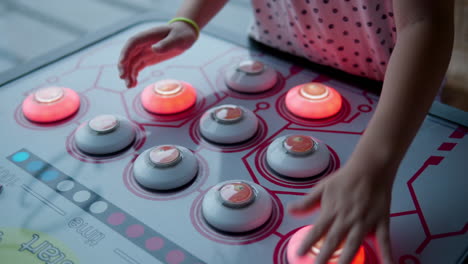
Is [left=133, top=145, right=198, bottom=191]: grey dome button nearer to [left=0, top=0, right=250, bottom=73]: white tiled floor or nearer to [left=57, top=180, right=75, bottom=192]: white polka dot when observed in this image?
[left=57, top=180, right=75, bottom=192]: white polka dot

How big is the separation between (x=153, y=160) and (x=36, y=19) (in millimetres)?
714

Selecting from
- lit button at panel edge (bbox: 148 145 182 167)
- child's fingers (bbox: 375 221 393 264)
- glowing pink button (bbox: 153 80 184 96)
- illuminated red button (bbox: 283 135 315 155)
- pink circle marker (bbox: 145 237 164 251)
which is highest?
child's fingers (bbox: 375 221 393 264)

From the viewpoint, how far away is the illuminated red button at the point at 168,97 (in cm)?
65

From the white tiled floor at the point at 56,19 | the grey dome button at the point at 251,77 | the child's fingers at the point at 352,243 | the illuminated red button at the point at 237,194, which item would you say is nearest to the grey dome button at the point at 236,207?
the illuminated red button at the point at 237,194

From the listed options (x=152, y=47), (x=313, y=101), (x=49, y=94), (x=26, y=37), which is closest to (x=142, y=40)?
(x=152, y=47)

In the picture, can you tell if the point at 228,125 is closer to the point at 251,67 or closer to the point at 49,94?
the point at 251,67

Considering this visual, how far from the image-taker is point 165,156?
1.80 ft

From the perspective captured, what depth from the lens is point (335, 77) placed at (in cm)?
72

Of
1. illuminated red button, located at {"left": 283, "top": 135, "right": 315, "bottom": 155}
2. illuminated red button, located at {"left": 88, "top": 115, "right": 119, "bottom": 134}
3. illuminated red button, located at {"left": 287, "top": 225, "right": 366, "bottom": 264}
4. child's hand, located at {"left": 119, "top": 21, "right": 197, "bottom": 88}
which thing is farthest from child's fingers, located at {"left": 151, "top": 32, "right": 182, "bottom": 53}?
illuminated red button, located at {"left": 287, "top": 225, "right": 366, "bottom": 264}

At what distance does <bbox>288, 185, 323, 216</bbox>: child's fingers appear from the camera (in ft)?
1.37

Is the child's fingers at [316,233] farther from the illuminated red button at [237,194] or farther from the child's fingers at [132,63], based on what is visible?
the child's fingers at [132,63]

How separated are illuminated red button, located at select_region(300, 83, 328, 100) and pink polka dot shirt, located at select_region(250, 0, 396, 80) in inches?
3.1

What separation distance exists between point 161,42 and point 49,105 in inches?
6.5

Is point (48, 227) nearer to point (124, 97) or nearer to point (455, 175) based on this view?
point (124, 97)
